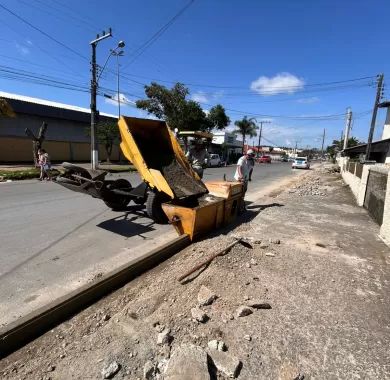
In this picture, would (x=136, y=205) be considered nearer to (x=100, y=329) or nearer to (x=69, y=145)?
(x=100, y=329)

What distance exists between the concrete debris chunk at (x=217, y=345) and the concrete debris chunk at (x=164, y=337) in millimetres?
376

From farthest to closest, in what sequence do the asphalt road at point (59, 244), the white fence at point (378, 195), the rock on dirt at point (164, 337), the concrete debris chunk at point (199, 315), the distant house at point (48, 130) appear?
the distant house at point (48, 130)
the white fence at point (378, 195)
the asphalt road at point (59, 244)
the concrete debris chunk at point (199, 315)
the rock on dirt at point (164, 337)

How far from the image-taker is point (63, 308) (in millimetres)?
3102

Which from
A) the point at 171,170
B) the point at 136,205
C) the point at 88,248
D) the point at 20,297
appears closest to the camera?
the point at 20,297

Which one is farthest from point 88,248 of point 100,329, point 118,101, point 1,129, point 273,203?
point 118,101

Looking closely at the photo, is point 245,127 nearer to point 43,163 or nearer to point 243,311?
point 43,163

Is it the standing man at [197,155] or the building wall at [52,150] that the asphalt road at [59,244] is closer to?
the standing man at [197,155]

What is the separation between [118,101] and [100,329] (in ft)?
92.6

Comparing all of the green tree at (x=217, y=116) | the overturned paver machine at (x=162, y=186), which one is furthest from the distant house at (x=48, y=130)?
the overturned paver machine at (x=162, y=186)

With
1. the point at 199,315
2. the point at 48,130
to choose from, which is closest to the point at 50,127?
the point at 48,130

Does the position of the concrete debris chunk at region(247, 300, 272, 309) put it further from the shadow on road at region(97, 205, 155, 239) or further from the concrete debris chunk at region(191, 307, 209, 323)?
the shadow on road at region(97, 205, 155, 239)

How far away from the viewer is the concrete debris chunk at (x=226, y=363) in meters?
2.45

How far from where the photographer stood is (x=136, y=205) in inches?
332

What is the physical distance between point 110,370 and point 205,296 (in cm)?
140
